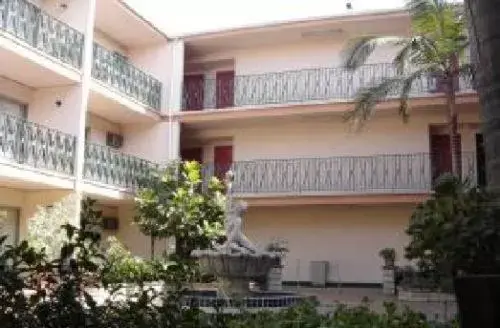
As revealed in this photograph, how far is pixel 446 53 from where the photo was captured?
18.2 m

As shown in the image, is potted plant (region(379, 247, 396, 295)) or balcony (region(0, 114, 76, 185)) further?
potted plant (region(379, 247, 396, 295))

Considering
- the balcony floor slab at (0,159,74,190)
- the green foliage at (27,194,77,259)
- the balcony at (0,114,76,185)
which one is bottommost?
the green foliage at (27,194,77,259)

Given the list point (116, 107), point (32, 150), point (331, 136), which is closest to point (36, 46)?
point (32, 150)

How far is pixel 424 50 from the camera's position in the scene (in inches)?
725

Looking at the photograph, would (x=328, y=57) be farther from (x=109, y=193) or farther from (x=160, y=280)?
(x=160, y=280)

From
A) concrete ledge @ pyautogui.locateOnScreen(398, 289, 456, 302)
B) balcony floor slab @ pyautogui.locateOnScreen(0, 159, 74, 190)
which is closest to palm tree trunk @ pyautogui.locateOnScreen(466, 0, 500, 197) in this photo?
concrete ledge @ pyautogui.locateOnScreen(398, 289, 456, 302)

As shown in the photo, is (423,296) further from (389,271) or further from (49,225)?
(49,225)

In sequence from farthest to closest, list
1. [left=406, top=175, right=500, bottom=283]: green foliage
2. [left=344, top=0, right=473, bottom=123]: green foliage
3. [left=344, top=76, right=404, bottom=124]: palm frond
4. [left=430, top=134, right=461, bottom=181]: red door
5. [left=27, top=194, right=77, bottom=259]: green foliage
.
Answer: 1. [left=430, top=134, right=461, bottom=181]: red door
2. [left=344, top=76, right=404, bottom=124]: palm frond
3. [left=344, top=0, right=473, bottom=123]: green foliage
4. [left=27, top=194, right=77, bottom=259]: green foliage
5. [left=406, top=175, right=500, bottom=283]: green foliage

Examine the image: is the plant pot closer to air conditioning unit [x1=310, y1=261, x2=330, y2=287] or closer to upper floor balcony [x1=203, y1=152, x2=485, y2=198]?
upper floor balcony [x1=203, y1=152, x2=485, y2=198]

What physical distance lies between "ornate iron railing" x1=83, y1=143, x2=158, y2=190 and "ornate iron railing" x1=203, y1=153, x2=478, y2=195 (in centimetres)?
288

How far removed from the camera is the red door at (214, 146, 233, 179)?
24.3 meters

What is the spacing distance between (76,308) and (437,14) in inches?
635

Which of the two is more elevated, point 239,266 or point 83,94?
point 83,94

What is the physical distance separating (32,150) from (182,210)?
5.00 metres
